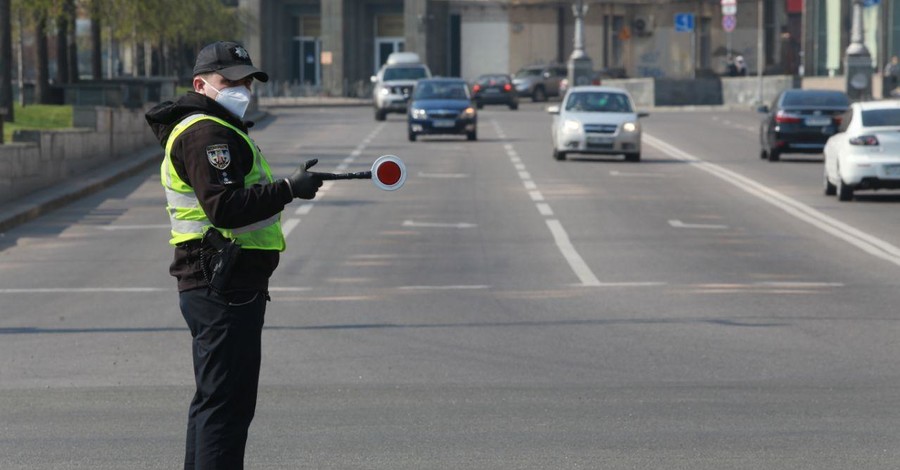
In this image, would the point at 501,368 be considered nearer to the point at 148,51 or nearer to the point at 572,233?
the point at 572,233

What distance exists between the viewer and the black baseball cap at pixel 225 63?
5602mm

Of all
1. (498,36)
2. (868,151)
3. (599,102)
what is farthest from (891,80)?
(498,36)

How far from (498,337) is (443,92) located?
32.4m

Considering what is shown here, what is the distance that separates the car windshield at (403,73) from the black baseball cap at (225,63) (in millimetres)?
52561

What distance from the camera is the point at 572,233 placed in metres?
19.9

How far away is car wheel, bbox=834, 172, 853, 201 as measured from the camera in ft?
79.7

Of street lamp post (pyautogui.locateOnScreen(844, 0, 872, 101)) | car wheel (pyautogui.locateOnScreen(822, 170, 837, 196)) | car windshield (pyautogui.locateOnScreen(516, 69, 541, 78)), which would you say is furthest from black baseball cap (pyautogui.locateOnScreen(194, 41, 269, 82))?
car windshield (pyautogui.locateOnScreen(516, 69, 541, 78))

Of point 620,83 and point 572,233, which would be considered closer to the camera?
point 572,233

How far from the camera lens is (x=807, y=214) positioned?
2228cm

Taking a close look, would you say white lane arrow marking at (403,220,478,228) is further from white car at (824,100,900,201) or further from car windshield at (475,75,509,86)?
car windshield at (475,75,509,86)

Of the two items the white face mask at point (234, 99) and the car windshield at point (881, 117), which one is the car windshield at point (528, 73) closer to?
the car windshield at point (881, 117)

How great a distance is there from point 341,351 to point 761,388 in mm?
2894

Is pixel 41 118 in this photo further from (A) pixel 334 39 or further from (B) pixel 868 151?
(A) pixel 334 39

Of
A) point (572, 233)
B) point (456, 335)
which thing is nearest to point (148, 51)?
point (572, 233)
